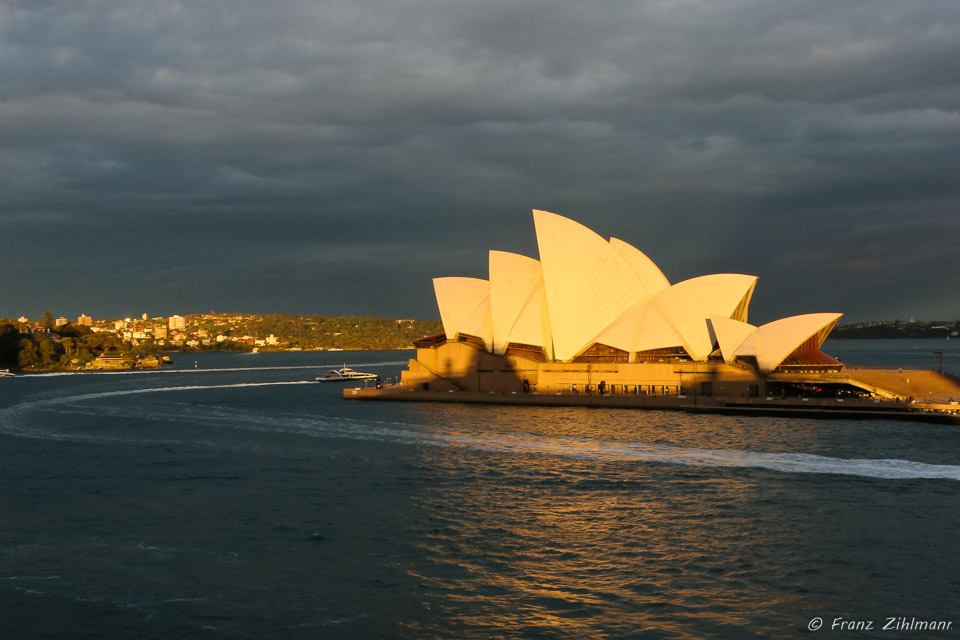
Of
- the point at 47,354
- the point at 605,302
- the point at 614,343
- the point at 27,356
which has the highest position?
the point at 605,302

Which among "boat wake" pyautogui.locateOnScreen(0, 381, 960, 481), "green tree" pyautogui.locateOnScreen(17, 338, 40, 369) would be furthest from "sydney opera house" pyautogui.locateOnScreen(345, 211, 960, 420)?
"green tree" pyautogui.locateOnScreen(17, 338, 40, 369)

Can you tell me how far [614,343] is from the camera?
54.8 meters

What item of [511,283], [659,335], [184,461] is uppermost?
[511,283]

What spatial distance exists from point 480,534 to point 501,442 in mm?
15861

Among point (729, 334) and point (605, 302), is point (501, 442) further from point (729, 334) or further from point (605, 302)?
point (729, 334)

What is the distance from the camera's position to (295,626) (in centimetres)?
1334

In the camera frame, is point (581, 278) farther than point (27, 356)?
No

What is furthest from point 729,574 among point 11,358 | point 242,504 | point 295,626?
point 11,358

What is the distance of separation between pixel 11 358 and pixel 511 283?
360ft

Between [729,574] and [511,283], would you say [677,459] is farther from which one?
[511,283]

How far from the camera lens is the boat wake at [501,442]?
27.7 meters

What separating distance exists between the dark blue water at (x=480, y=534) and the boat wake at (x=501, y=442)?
0.73 ft

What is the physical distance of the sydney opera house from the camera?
49.7 m

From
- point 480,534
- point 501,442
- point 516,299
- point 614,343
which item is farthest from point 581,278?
point 480,534
